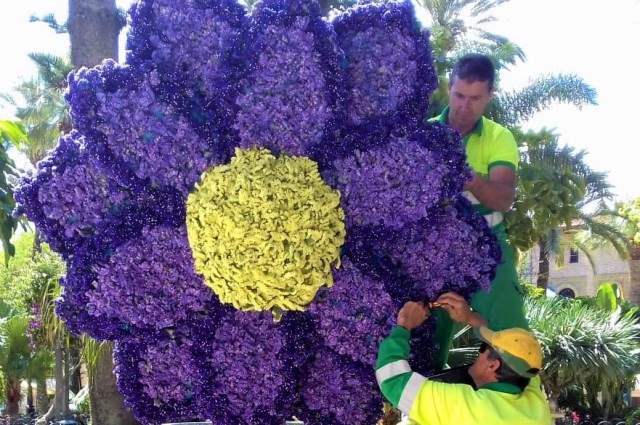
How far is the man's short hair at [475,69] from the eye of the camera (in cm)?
251

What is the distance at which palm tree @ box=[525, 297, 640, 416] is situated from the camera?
828cm

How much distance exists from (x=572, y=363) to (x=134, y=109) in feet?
24.4

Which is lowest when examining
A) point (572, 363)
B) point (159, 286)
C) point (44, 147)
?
point (572, 363)

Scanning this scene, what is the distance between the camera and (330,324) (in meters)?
2.25

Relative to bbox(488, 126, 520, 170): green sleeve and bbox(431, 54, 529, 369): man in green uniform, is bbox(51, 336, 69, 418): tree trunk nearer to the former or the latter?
bbox(431, 54, 529, 369): man in green uniform

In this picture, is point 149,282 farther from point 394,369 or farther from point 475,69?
point 475,69

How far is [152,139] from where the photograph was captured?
217 cm

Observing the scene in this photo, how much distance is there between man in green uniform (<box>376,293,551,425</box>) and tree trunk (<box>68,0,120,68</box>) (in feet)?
8.39

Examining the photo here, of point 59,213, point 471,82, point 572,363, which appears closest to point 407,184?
point 471,82

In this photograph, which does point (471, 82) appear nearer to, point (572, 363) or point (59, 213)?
point (59, 213)

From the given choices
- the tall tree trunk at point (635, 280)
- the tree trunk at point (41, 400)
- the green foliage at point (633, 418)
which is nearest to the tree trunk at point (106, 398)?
the green foliage at point (633, 418)

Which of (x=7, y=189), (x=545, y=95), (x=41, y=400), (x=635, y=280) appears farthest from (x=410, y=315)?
(x=635, y=280)

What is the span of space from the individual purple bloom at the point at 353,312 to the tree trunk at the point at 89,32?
232cm

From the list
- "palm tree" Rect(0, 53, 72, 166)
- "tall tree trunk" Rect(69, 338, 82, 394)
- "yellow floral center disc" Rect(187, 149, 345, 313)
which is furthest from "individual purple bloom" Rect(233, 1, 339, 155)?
"palm tree" Rect(0, 53, 72, 166)
